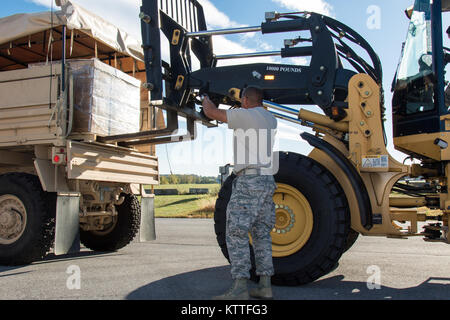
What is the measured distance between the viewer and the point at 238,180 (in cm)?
392

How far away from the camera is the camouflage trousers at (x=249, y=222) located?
375 cm

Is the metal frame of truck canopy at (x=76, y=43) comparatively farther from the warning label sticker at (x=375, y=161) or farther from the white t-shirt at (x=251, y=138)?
the warning label sticker at (x=375, y=161)

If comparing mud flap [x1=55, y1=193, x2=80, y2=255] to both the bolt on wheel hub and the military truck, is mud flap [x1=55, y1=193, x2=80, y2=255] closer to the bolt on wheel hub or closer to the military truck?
the military truck

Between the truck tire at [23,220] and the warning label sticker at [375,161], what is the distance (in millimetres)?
4070

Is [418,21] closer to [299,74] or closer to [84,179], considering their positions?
[299,74]

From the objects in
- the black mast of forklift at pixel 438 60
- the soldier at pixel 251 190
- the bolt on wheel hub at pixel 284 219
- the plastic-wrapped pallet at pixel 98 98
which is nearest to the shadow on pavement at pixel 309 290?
the soldier at pixel 251 190

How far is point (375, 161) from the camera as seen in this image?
14.8 ft

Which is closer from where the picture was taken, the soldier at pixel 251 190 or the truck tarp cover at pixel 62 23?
the soldier at pixel 251 190

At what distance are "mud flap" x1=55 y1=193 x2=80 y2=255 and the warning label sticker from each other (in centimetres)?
369

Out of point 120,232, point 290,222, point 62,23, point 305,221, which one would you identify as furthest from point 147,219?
point 305,221

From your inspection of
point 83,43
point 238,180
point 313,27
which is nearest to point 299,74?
point 313,27

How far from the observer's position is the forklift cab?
456cm
